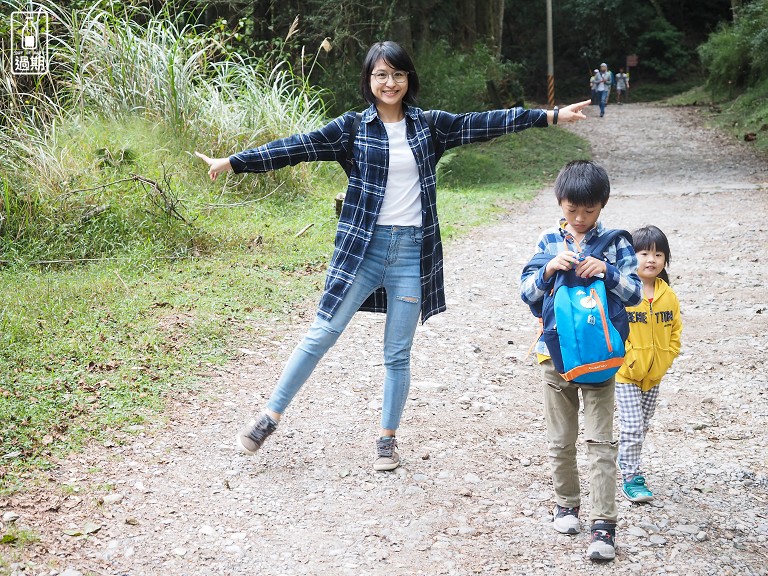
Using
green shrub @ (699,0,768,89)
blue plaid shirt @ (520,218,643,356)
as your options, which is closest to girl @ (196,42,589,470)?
blue plaid shirt @ (520,218,643,356)

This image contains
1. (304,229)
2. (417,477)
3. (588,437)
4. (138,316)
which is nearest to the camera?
(588,437)

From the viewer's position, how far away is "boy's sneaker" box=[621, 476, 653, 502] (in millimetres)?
3930

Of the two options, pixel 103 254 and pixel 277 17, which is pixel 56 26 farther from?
pixel 277 17

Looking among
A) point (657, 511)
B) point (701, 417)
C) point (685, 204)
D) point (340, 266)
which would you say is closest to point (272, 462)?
point (340, 266)

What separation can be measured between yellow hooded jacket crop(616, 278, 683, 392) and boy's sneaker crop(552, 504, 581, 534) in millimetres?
676

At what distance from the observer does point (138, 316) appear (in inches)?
257

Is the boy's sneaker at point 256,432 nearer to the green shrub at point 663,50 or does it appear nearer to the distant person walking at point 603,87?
the distant person walking at point 603,87

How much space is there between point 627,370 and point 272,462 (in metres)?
1.86

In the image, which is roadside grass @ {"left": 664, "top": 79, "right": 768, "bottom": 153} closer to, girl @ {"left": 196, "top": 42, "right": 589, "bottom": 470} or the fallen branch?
the fallen branch

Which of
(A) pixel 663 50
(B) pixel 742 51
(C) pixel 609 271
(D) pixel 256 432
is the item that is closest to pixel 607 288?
(C) pixel 609 271

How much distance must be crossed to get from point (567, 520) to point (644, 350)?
87 cm

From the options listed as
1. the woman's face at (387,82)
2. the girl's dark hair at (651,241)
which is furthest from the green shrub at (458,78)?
the girl's dark hair at (651,241)

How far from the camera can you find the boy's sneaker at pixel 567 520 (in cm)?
359

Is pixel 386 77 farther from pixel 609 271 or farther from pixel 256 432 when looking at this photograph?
pixel 256 432
